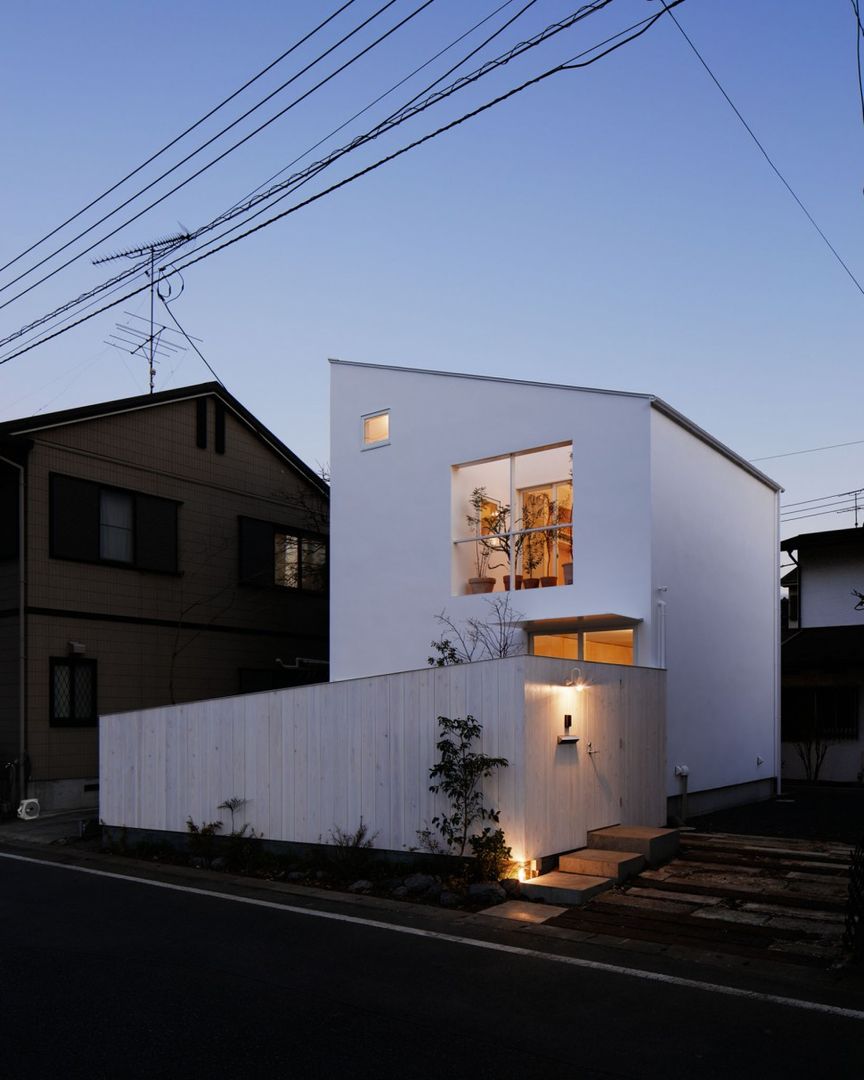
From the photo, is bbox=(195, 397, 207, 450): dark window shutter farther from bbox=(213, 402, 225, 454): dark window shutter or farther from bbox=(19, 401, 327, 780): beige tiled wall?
bbox=(213, 402, 225, 454): dark window shutter

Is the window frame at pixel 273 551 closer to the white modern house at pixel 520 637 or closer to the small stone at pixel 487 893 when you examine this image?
the white modern house at pixel 520 637

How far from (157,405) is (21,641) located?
5.59 meters

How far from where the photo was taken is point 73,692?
17.2 metres

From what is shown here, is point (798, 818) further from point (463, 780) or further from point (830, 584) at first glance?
point (830, 584)

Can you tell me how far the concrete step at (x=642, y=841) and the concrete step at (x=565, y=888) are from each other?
0.87 m

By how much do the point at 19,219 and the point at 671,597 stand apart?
10.3 meters

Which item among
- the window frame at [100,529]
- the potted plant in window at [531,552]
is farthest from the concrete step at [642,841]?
the window frame at [100,529]

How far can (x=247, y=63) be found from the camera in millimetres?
10000

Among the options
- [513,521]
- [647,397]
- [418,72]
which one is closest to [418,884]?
[513,521]

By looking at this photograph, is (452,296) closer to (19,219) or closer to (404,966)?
(19,219)

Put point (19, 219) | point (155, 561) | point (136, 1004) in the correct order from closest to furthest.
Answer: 1. point (136, 1004)
2. point (19, 219)
3. point (155, 561)

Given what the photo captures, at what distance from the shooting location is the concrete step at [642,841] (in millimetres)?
9734

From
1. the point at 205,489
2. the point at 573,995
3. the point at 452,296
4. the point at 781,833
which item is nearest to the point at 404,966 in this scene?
the point at 573,995

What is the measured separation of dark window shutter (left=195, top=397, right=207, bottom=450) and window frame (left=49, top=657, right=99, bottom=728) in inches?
207
